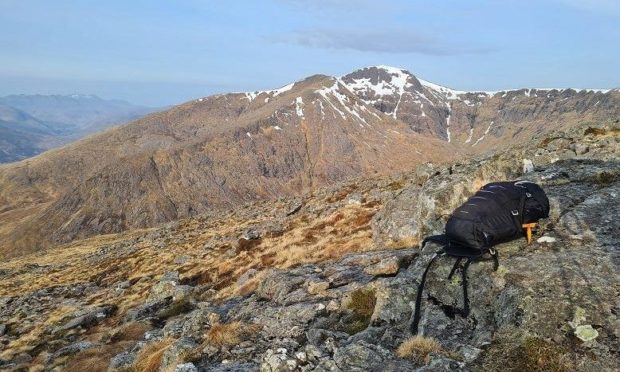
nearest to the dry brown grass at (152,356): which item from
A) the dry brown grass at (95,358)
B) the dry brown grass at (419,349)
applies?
the dry brown grass at (95,358)

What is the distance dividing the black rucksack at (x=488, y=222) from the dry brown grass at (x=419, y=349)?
895mm

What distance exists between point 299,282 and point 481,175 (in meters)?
9.44

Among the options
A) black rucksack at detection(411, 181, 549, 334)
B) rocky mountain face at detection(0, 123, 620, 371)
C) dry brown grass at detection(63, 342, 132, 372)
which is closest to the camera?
rocky mountain face at detection(0, 123, 620, 371)

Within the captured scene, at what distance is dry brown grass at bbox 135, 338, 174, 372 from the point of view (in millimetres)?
11781

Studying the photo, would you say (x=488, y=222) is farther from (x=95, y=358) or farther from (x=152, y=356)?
(x=95, y=358)

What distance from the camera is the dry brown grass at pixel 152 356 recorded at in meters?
11.8

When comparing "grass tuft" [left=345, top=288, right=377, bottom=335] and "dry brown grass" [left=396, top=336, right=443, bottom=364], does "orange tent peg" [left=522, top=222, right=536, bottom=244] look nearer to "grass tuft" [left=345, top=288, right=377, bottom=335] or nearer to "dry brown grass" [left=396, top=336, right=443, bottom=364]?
"dry brown grass" [left=396, top=336, right=443, bottom=364]

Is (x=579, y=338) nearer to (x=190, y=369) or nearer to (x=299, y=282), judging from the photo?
(x=190, y=369)

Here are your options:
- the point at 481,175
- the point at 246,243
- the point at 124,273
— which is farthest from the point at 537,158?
the point at 124,273

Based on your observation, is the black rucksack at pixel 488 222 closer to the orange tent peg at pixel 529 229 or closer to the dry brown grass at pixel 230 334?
the orange tent peg at pixel 529 229

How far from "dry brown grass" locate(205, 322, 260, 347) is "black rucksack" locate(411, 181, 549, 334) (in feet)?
13.6

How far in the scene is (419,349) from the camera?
839 cm

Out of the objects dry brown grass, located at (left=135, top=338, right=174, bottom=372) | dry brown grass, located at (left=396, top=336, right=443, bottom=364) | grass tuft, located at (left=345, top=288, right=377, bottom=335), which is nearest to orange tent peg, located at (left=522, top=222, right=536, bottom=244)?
dry brown grass, located at (left=396, top=336, right=443, bottom=364)

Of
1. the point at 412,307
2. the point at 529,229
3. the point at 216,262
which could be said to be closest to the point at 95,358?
the point at 412,307
